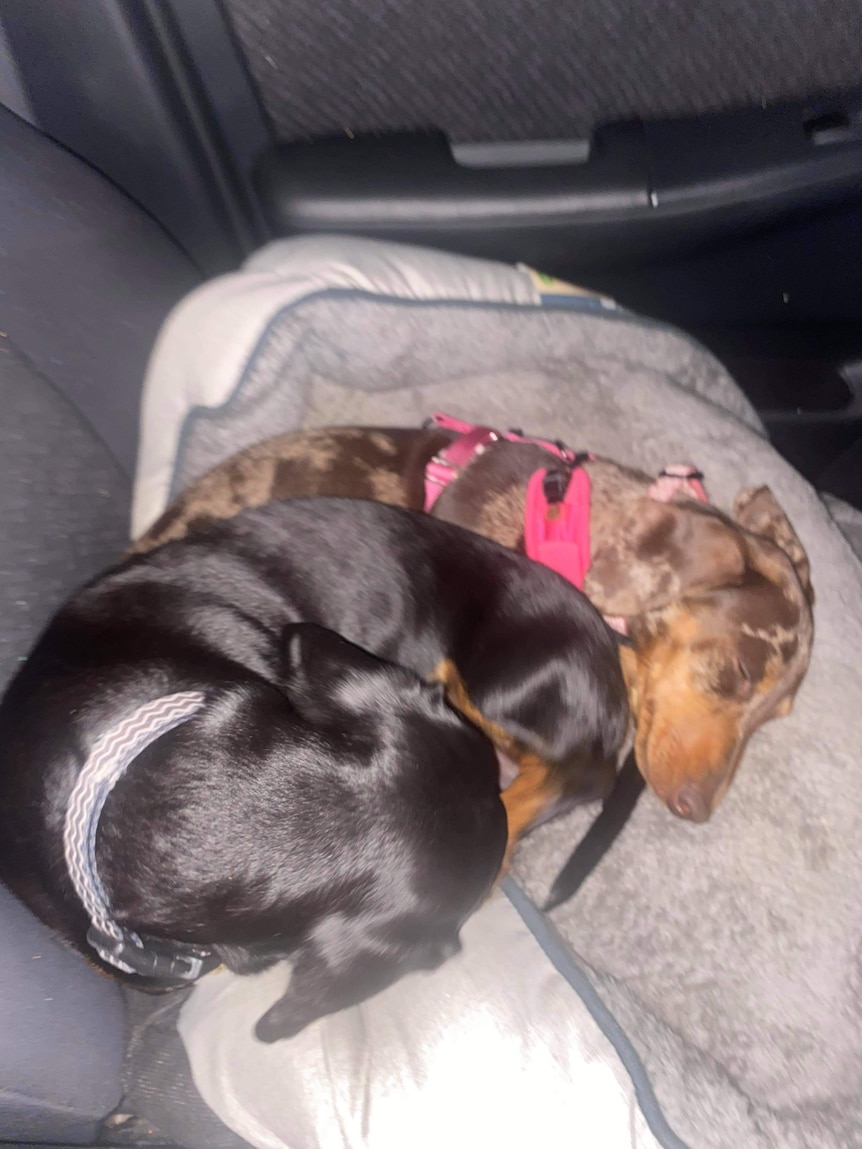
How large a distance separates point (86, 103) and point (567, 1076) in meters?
2.31

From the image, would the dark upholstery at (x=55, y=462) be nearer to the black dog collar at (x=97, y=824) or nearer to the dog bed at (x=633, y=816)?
the dog bed at (x=633, y=816)

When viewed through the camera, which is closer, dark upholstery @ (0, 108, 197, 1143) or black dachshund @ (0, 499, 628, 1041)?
black dachshund @ (0, 499, 628, 1041)

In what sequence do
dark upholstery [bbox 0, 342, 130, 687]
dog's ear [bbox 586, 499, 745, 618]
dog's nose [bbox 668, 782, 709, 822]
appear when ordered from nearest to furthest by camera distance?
dark upholstery [bbox 0, 342, 130, 687] < dog's nose [bbox 668, 782, 709, 822] < dog's ear [bbox 586, 499, 745, 618]

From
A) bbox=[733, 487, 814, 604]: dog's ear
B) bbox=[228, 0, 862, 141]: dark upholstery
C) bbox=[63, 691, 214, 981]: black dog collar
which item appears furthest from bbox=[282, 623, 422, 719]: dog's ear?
bbox=[228, 0, 862, 141]: dark upholstery

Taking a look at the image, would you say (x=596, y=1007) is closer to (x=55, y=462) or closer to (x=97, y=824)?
(x=97, y=824)

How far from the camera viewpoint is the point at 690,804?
1.74m

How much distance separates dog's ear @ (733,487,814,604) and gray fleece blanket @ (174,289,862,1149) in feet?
0.36

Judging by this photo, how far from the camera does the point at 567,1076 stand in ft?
5.28

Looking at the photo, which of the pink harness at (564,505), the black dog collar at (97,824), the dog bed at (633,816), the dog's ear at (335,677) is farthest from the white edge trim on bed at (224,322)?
the black dog collar at (97,824)

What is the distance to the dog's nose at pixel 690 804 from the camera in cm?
174

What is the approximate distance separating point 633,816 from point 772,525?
79 centimetres

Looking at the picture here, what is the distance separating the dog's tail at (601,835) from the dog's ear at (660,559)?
15.3 inches

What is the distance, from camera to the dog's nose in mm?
1743

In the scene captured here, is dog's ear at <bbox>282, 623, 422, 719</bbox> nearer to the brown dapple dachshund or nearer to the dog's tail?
the brown dapple dachshund
